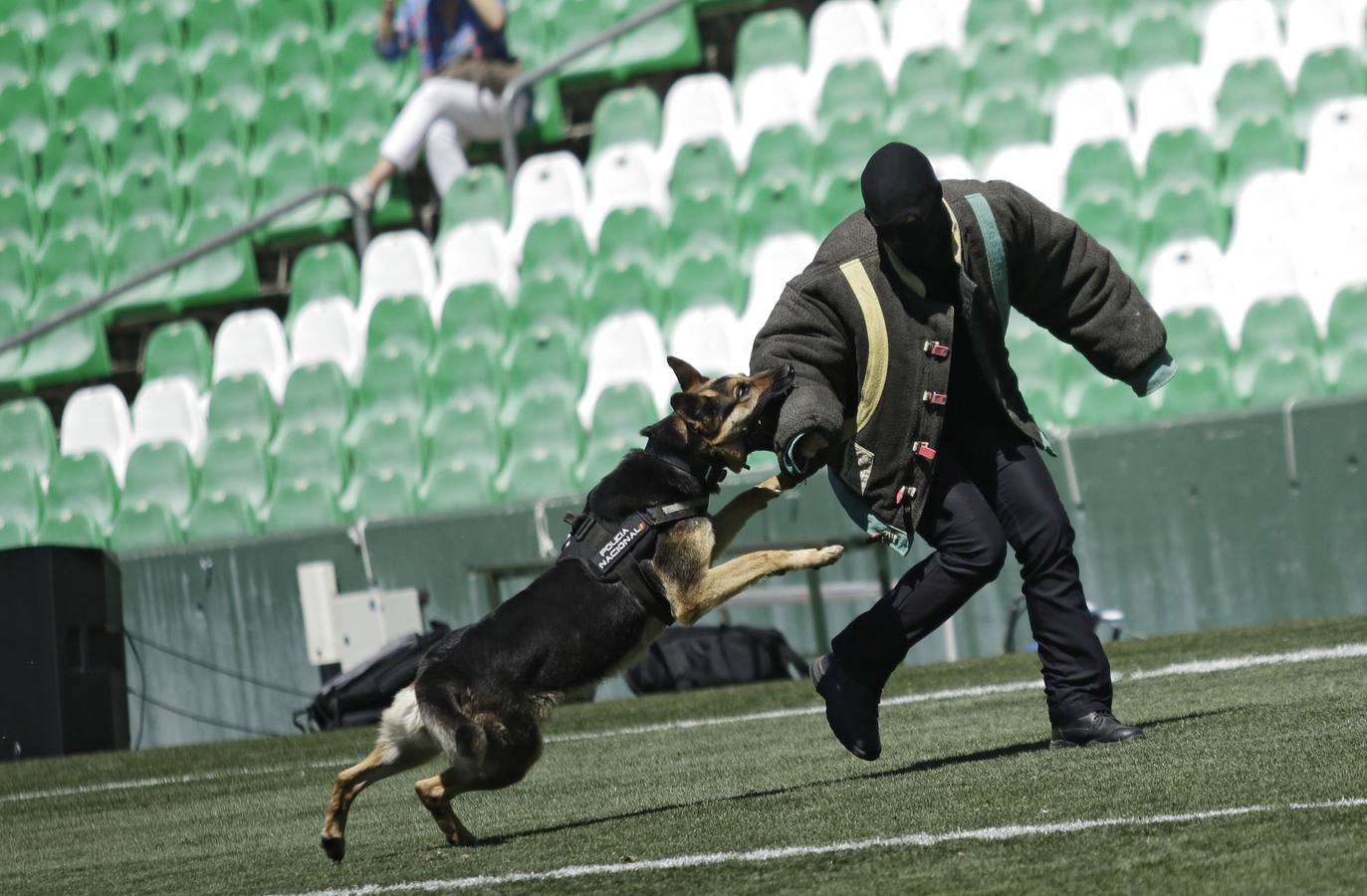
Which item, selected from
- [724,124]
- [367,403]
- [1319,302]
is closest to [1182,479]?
[1319,302]

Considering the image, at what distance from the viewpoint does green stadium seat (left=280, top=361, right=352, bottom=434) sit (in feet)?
41.7

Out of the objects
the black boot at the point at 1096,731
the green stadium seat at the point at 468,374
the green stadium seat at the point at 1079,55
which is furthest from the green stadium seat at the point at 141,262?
the black boot at the point at 1096,731

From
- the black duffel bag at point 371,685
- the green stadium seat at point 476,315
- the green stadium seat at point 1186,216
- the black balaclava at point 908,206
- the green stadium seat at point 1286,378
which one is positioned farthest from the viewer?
the green stadium seat at point 476,315

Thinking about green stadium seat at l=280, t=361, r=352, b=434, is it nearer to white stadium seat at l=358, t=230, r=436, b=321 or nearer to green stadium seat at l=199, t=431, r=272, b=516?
green stadium seat at l=199, t=431, r=272, b=516

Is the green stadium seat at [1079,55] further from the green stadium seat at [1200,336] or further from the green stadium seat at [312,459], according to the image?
the green stadium seat at [312,459]

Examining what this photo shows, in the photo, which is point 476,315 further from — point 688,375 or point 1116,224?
point 688,375

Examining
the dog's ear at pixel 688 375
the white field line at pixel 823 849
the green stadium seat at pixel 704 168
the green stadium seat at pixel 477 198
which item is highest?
the green stadium seat at pixel 477 198

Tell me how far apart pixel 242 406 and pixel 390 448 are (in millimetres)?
1614

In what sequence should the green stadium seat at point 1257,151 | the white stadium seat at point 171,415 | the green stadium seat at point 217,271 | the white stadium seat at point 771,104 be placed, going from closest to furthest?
the green stadium seat at point 1257,151
the white stadium seat at point 771,104
the white stadium seat at point 171,415
the green stadium seat at point 217,271

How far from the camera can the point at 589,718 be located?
8.86m

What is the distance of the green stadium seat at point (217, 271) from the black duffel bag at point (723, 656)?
6.46 meters

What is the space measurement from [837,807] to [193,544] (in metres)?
8.00

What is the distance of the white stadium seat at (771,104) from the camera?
12914 mm

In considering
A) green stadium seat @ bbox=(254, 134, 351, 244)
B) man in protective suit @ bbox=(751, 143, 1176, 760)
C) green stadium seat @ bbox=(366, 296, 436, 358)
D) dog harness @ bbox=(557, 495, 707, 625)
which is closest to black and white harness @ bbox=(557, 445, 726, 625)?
dog harness @ bbox=(557, 495, 707, 625)
